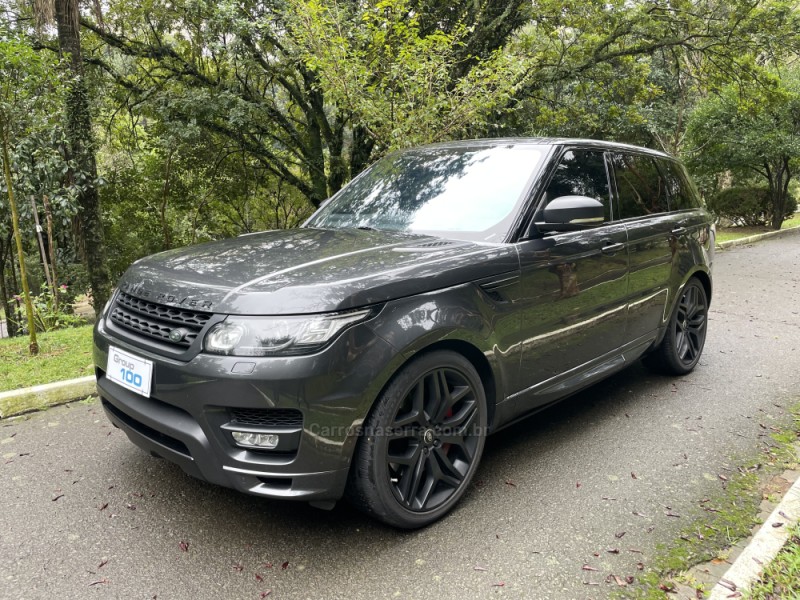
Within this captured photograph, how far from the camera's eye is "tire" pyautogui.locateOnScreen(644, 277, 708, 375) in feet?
14.0

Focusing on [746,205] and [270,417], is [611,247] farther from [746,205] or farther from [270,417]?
[746,205]

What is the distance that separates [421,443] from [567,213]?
A: 1.32 m

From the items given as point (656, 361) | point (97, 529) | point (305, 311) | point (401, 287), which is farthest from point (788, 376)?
point (97, 529)

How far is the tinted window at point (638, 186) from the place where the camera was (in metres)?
3.72

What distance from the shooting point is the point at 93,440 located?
335 centimetres

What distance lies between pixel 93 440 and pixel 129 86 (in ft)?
34.6

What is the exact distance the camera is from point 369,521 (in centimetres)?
255

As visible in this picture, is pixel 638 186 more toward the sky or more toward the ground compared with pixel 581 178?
more toward the ground

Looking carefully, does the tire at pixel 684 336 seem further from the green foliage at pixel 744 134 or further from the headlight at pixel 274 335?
the green foliage at pixel 744 134

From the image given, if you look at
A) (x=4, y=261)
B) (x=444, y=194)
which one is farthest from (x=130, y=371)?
(x=4, y=261)

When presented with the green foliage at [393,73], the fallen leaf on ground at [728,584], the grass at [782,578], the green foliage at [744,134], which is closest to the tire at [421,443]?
the fallen leaf on ground at [728,584]

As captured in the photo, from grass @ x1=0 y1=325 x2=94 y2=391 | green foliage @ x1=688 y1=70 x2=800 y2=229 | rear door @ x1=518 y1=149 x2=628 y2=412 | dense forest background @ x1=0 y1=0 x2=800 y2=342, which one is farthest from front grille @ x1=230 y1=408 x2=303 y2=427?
green foliage @ x1=688 y1=70 x2=800 y2=229

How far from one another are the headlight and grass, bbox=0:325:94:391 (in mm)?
2874

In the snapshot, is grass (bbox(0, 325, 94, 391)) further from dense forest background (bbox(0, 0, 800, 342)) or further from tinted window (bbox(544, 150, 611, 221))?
tinted window (bbox(544, 150, 611, 221))
